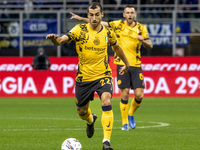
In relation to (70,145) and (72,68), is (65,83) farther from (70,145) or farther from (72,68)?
(70,145)

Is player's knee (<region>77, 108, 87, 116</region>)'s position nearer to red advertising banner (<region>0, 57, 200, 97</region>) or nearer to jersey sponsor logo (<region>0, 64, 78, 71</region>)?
red advertising banner (<region>0, 57, 200, 97</region>)

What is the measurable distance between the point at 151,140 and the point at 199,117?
5.20 metres

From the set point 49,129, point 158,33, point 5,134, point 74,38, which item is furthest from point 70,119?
point 158,33

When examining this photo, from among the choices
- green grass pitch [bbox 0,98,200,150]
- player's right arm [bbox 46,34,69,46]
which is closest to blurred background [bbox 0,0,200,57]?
green grass pitch [bbox 0,98,200,150]

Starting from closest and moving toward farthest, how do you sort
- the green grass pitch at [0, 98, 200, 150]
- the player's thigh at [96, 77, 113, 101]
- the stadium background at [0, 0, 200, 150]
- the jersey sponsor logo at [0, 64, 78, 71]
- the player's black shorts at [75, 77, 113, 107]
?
1. the player's thigh at [96, 77, 113, 101]
2. the player's black shorts at [75, 77, 113, 107]
3. the green grass pitch at [0, 98, 200, 150]
4. the stadium background at [0, 0, 200, 150]
5. the jersey sponsor logo at [0, 64, 78, 71]

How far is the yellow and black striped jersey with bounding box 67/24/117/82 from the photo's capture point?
28.4 feet

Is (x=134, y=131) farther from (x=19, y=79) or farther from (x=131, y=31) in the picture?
(x=19, y=79)

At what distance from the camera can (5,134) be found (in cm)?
1052

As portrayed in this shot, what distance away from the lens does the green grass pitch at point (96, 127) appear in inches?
358

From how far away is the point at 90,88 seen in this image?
349 inches

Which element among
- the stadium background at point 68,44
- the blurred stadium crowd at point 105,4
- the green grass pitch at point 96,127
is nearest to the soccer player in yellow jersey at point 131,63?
the green grass pitch at point 96,127

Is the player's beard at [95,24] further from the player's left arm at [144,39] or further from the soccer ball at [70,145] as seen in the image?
the player's left arm at [144,39]

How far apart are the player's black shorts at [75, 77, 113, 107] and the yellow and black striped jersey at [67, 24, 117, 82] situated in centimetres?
9

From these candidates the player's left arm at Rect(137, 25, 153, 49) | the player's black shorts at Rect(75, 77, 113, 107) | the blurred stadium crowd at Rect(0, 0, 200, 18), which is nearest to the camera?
the player's black shorts at Rect(75, 77, 113, 107)
